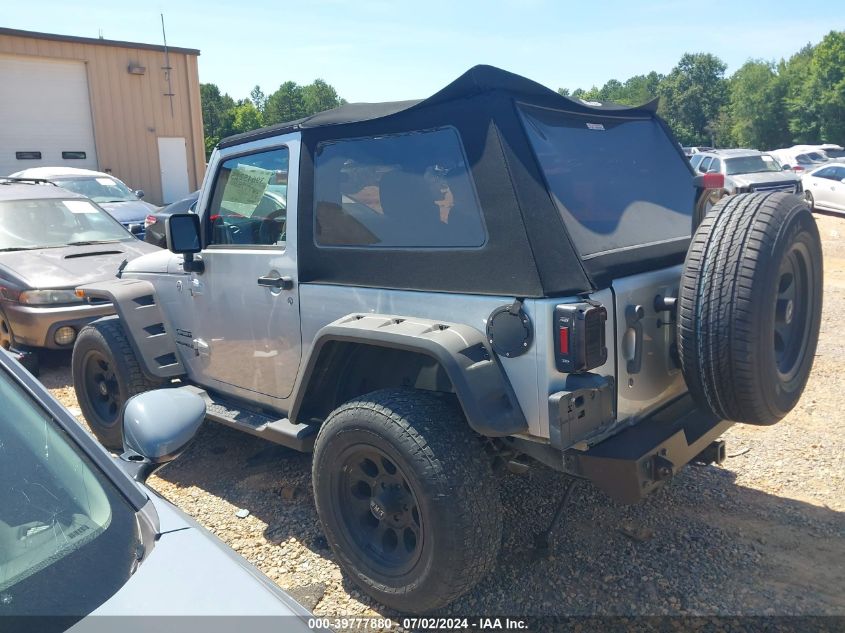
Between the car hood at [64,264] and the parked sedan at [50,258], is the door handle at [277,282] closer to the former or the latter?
the parked sedan at [50,258]

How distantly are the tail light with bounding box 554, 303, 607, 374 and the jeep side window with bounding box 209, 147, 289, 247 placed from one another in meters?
1.71

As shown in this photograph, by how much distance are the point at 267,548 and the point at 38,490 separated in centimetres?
196

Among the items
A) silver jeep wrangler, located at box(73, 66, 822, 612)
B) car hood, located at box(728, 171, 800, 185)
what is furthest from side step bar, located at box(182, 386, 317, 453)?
car hood, located at box(728, 171, 800, 185)

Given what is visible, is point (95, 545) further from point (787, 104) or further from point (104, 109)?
point (787, 104)

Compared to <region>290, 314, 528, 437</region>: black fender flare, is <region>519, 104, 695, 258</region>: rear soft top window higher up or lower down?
higher up

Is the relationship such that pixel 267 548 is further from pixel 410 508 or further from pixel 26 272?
pixel 26 272

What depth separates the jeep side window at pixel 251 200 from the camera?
146 inches

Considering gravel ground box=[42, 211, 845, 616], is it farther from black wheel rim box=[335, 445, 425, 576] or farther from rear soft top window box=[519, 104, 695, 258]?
rear soft top window box=[519, 104, 695, 258]

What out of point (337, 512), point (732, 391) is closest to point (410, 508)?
point (337, 512)

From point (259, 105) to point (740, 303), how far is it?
374 feet

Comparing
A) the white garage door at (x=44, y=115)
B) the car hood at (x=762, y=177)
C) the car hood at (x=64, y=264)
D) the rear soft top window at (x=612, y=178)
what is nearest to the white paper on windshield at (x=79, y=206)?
the car hood at (x=64, y=264)

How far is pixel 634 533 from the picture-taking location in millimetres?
3529

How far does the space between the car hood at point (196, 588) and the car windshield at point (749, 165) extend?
18486 mm

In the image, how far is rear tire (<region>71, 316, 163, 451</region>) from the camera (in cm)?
445
